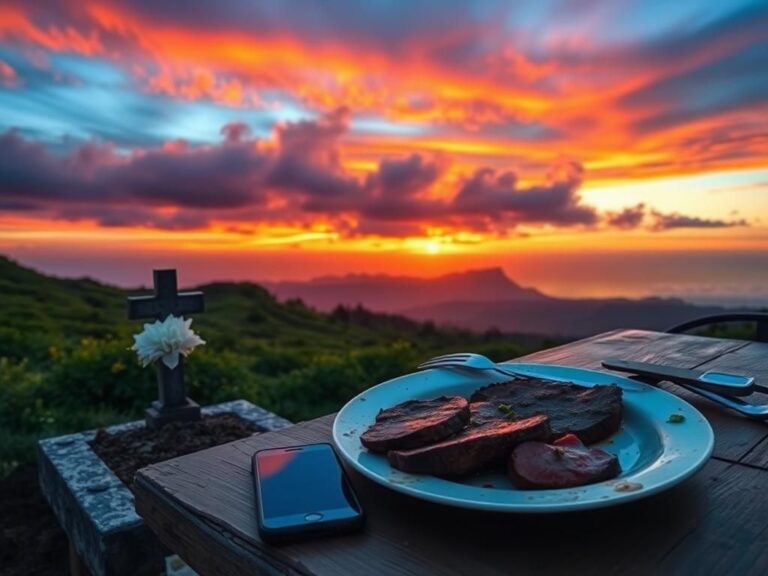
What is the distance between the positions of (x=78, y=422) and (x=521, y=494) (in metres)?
3.60

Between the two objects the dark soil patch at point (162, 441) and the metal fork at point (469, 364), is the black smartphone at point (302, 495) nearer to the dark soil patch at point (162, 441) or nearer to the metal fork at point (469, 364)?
the metal fork at point (469, 364)

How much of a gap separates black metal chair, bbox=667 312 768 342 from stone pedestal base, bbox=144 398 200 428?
2458mm

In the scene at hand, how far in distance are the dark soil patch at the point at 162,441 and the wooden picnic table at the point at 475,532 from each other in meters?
1.90

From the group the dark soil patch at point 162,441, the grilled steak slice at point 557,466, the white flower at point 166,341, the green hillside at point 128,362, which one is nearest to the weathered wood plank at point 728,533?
the grilled steak slice at point 557,466

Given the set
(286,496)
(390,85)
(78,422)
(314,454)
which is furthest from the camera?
(390,85)

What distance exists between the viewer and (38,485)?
3072 mm

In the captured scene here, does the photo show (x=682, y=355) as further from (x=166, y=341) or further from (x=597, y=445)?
(x=166, y=341)

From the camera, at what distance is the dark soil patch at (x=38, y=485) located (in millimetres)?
2484

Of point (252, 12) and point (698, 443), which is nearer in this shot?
point (698, 443)

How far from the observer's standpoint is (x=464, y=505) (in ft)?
2.22

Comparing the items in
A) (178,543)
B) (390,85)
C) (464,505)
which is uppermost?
(390,85)

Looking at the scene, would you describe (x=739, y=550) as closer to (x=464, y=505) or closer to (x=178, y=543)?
(x=464, y=505)

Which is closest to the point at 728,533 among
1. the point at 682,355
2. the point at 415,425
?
the point at 415,425

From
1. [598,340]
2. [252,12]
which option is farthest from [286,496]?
[252,12]
